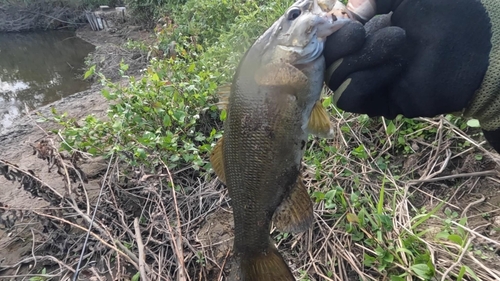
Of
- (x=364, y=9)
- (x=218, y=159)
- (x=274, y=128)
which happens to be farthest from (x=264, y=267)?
(x=364, y=9)

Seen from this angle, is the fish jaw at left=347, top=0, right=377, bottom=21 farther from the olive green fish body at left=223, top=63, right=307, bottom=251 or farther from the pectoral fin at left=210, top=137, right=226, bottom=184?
the pectoral fin at left=210, top=137, right=226, bottom=184

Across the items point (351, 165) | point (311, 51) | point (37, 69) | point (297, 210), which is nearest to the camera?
point (311, 51)

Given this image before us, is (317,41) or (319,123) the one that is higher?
(317,41)

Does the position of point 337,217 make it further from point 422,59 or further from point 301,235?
point 422,59

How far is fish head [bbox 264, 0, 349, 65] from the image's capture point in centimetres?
181

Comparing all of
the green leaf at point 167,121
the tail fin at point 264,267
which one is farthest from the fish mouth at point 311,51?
the green leaf at point 167,121

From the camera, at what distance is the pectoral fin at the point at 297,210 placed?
1999mm

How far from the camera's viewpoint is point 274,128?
185 centimetres

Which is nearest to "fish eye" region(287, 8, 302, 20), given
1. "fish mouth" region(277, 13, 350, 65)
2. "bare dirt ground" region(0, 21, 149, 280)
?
"fish mouth" region(277, 13, 350, 65)

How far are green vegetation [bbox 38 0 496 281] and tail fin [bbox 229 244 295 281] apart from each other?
479 millimetres

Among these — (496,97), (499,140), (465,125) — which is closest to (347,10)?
(496,97)

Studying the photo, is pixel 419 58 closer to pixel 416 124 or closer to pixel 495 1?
pixel 495 1

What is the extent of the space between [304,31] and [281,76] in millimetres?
250

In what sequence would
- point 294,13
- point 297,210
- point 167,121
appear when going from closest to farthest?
point 294,13 → point 297,210 → point 167,121
